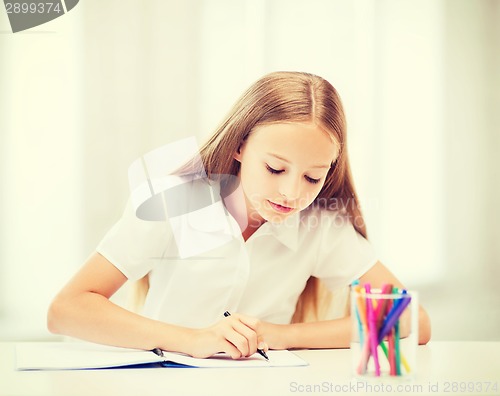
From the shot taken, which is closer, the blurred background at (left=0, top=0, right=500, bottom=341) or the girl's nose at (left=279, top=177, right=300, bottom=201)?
the girl's nose at (left=279, top=177, right=300, bottom=201)

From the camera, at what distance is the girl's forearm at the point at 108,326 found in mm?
1279

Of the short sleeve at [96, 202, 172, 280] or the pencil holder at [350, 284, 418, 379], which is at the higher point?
the short sleeve at [96, 202, 172, 280]

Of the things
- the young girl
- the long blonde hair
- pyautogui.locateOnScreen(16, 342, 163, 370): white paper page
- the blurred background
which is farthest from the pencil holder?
the blurred background

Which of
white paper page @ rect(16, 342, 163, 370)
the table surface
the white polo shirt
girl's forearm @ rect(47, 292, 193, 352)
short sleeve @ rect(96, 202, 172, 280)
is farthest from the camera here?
the white polo shirt

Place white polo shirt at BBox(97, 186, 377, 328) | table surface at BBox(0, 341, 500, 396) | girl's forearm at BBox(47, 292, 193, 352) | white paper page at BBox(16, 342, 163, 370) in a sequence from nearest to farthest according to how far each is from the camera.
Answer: table surface at BBox(0, 341, 500, 396) < white paper page at BBox(16, 342, 163, 370) < girl's forearm at BBox(47, 292, 193, 352) < white polo shirt at BBox(97, 186, 377, 328)

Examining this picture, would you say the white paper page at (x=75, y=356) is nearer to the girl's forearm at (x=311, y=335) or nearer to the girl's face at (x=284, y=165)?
the girl's forearm at (x=311, y=335)

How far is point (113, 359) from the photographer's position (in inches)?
46.4

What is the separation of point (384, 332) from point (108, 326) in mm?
557

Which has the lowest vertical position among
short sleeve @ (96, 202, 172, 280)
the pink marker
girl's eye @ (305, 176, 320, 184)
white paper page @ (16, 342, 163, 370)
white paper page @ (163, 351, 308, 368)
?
white paper page @ (163, 351, 308, 368)

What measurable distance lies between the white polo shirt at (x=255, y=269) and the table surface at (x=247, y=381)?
392mm

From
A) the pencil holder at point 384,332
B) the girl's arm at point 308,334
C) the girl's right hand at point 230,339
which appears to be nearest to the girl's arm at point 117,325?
the girl's right hand at point 230,339

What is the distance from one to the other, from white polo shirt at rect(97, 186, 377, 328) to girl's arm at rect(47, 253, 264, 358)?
0.13 meters

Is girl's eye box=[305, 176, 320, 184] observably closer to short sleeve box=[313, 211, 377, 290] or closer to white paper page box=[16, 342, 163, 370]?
short sleeve box=[313, 211, 377, 290]

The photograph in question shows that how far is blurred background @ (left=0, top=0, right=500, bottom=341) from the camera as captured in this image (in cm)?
161
